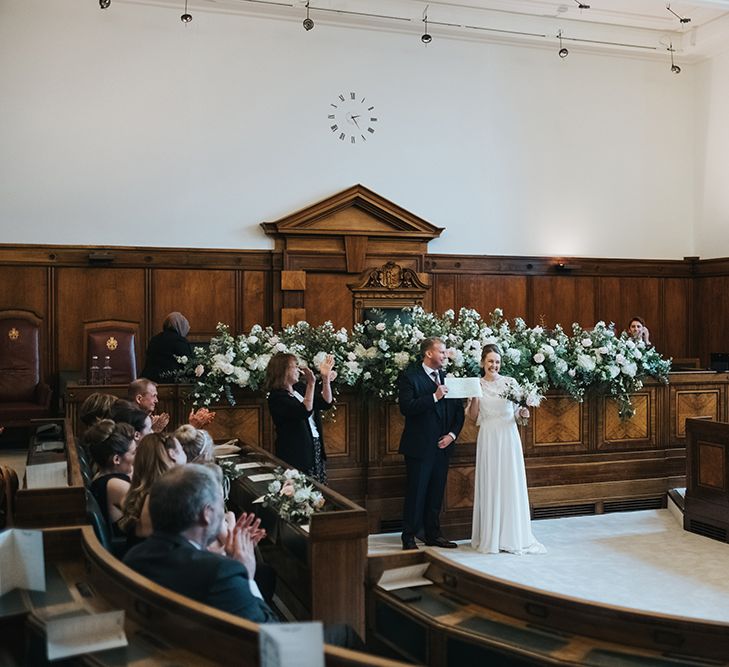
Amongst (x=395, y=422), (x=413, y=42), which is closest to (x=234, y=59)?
(x=413, y=42)

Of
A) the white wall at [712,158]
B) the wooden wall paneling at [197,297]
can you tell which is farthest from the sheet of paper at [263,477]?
the white wall at [712,158]

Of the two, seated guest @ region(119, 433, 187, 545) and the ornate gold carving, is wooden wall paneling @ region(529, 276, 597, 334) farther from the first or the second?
seated guest @ region(119, 433, 187, 545)

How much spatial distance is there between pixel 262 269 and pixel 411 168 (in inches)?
97.3

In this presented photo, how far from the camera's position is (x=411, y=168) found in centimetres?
1117

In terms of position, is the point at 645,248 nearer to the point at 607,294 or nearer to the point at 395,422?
the point at 607,294

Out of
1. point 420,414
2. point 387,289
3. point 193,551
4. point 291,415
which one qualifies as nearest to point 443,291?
point 387,289

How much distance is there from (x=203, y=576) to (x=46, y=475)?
5.82 ft

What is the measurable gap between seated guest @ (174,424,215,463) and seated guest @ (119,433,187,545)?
0.33 metres

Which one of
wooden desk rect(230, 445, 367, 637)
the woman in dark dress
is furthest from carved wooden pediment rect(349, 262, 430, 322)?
wooden desk rect(230, 445, 367, 637)

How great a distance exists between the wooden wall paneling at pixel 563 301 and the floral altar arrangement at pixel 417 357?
4.16 m

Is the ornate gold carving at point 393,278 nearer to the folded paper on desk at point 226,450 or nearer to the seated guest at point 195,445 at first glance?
the folded paper on desk at point 226,450

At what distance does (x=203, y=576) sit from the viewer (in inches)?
94.4

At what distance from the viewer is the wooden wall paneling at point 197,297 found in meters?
10.2

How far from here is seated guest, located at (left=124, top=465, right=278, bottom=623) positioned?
2391 mm
